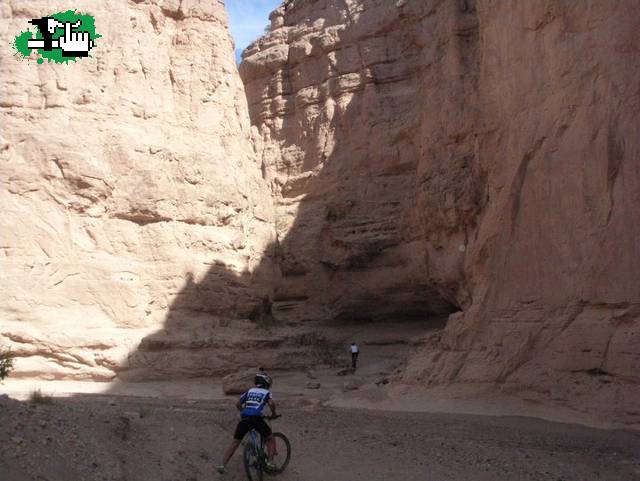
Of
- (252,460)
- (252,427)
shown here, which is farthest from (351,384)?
(252,460)

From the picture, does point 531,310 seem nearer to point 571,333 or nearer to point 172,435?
point 571,333

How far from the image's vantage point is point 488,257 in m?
14.2

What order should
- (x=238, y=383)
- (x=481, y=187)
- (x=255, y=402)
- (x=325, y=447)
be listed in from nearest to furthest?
(x=255, y=402), (x=325, y=447), (x=238, y=383), (x=481, y=187)

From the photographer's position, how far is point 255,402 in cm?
723

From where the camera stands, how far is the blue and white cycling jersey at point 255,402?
7156mm

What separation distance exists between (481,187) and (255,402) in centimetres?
1104

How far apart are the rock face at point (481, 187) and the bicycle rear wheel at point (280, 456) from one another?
17.7 ft

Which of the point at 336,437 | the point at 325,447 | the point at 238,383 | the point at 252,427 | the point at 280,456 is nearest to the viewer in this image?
the point at 252,427

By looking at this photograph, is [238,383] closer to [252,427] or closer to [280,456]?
[280,456]

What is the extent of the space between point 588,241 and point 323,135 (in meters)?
17.1

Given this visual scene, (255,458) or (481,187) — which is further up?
(481,187)

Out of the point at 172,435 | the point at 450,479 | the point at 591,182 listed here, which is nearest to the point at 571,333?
the point at 591,182

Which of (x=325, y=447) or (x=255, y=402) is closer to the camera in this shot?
(x=255, y=402)

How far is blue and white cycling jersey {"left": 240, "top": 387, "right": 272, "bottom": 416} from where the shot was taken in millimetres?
7156
